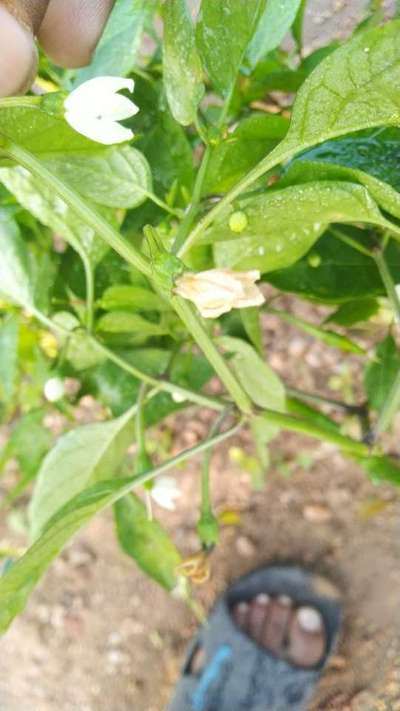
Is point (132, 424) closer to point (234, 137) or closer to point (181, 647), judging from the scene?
point (234, 137)

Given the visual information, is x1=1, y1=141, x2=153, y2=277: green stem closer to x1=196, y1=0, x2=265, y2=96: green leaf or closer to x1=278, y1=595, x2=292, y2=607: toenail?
x1=196, y1=0, x2=265, y2=96: green leaf

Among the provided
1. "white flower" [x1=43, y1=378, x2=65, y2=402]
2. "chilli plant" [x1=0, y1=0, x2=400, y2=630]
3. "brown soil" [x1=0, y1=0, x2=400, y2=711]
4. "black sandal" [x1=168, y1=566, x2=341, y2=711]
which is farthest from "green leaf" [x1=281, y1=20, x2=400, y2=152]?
"black sandal" [x1=168, y1=566, x2=341, y2=711]

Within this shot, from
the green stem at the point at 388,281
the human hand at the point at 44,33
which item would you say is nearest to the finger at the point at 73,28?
the human hand at the point at 44,33

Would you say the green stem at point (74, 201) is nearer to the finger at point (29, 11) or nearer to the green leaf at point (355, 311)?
the finger at point (29, 11)

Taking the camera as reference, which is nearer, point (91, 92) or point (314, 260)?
point (91, 92)

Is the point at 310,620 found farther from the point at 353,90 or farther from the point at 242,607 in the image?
the point at 353,90

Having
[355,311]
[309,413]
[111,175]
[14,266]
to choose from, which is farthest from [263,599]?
[111,175]
